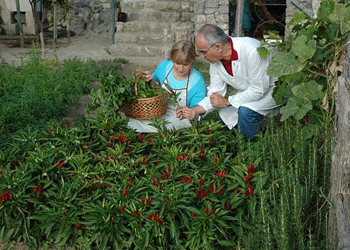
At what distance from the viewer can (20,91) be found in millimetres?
6406

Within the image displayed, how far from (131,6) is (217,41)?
20.9ft

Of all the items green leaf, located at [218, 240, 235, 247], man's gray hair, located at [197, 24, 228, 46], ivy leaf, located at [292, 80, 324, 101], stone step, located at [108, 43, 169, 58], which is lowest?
stone step, located at [108, 43, 169, 58]

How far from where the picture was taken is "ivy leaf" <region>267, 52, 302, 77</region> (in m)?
4.17

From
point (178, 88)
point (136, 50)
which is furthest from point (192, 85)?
point (136, 50)

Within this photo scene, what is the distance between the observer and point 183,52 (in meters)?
4.91

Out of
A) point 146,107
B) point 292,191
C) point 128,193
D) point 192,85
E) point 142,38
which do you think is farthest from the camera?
point 142,38

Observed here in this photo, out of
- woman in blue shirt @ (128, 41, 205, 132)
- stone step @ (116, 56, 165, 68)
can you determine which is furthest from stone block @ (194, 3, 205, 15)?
Answer: woman in blue shirt @ (128, 41, 205, 132)

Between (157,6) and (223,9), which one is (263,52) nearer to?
(223,9)

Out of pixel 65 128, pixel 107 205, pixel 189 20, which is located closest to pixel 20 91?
pixel 65 128

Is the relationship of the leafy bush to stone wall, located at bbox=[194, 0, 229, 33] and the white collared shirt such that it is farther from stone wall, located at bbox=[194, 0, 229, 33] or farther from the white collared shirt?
stone wall, located at bbox=[194, 0, 229, 33]

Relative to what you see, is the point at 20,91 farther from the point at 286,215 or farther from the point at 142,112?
the point at 286,215

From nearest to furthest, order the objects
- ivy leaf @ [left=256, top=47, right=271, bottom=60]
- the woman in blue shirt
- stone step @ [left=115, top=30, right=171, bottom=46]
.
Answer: ivy leaf @ [left=256, top=47, right=271, bottom=60] → the woman in blue shirt → stone step @ [left=115, top=30, right=171, bottom=46]

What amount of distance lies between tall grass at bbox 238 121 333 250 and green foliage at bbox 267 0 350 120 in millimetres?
191

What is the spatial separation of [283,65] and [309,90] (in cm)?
27
